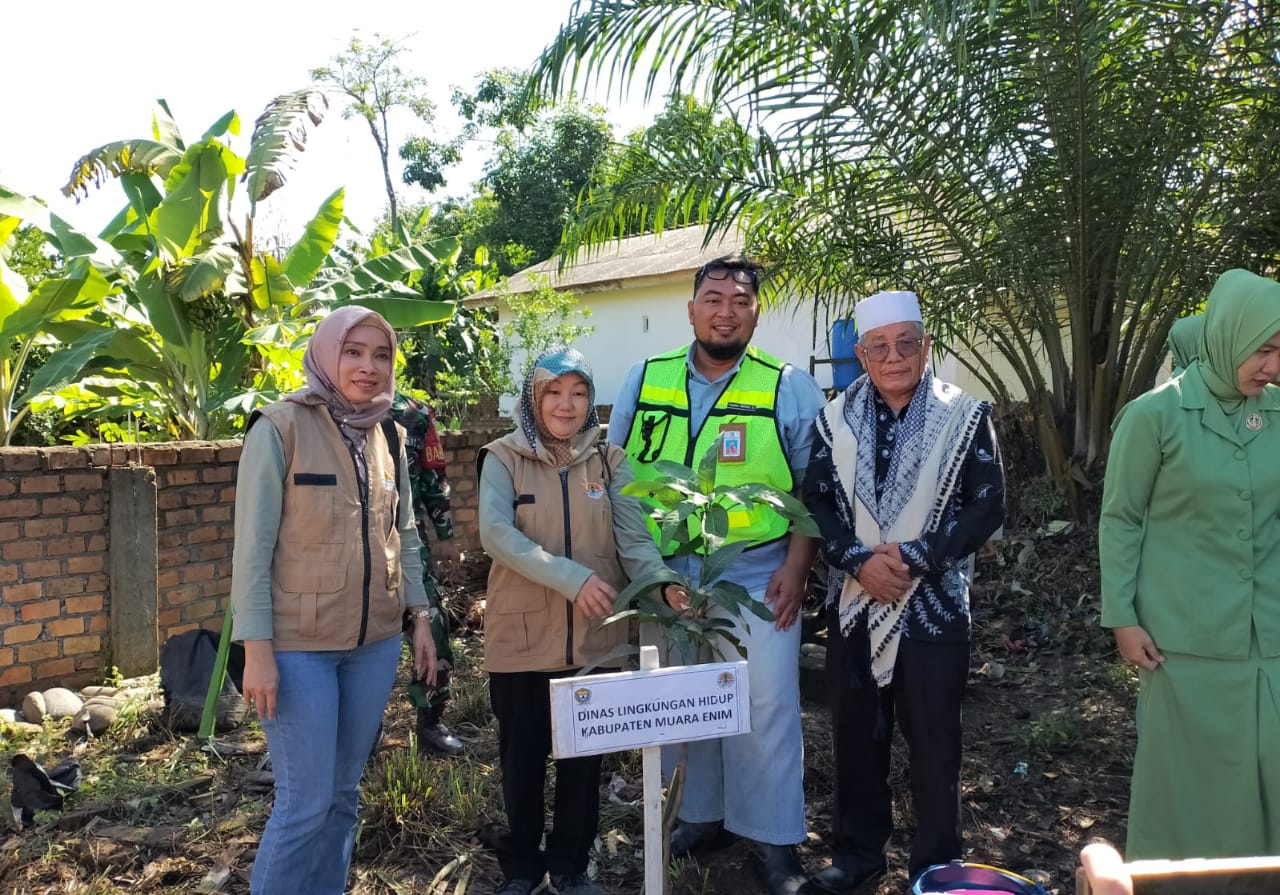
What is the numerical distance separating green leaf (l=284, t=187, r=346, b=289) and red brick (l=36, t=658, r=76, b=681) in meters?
3.02

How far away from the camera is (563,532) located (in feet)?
9.96

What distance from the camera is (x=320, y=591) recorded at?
8.64 feet

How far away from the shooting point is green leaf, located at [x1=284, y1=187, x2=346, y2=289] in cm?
711

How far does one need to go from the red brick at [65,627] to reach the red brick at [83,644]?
0.12ft

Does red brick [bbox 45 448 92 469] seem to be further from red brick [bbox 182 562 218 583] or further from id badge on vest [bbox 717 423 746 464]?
id badge on vest [bbox 717 423 746 464]

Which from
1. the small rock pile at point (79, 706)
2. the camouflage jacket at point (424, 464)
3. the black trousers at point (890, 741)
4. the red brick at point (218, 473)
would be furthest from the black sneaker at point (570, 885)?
the red brick at point (218, 473)

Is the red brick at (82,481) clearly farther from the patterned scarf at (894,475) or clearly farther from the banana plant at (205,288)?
the patterned scarf at (894,475)

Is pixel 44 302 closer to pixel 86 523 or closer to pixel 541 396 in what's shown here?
pixel 86 523

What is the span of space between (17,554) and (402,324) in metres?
3.24

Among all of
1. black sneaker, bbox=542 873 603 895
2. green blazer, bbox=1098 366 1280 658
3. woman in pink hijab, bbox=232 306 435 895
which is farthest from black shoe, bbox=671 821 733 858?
green blazer, bbox=1098 366 1280 658

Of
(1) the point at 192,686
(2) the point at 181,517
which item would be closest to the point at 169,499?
(2) the point at 181,517

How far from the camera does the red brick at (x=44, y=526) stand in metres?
4.95

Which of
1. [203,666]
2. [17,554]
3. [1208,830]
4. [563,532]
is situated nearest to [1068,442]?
[1208,830]

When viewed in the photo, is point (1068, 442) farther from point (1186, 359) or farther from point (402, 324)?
point (402, 324)
